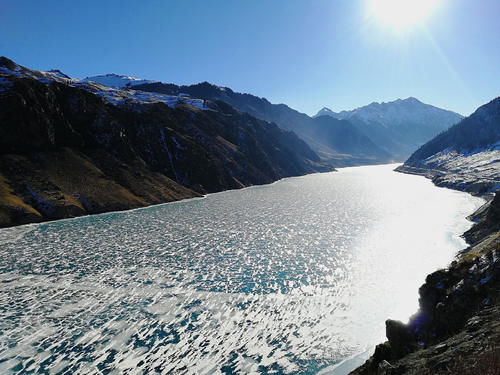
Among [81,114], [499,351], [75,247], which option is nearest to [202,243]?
[75,247]

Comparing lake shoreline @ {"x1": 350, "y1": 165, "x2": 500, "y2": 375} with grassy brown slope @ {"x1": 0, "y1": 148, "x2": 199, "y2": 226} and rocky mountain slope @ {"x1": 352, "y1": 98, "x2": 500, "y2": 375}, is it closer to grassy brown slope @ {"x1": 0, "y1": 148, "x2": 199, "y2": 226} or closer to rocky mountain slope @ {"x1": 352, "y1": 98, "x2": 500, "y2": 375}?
rocky mountain slope @ {"x1": 352, "y1": 98, "x2": 500, "y2": 375}

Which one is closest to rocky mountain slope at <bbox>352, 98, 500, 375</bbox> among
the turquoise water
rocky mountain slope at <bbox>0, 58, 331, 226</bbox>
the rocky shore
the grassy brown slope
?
the rocky shore

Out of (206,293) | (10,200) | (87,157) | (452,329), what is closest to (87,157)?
(87,157)

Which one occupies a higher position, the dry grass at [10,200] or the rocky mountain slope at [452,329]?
the dry grass at [10,200]

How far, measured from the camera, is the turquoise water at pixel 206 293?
22781 millimetres

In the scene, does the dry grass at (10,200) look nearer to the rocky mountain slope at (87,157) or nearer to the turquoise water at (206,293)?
the rocky mountain slope at (87,157)

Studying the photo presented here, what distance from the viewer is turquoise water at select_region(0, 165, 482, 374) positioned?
74.7 feet

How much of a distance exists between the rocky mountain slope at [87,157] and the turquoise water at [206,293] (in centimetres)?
2413

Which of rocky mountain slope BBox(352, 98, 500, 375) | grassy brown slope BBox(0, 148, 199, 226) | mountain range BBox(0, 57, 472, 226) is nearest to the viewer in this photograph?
rocky mountain slope BBox(352, 98, 500, 375)

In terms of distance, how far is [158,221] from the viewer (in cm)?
7594

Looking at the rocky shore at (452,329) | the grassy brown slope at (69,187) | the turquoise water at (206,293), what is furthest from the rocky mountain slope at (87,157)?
the rocky shore at (452,329)

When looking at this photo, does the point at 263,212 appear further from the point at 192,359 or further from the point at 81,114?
the point at 81,114

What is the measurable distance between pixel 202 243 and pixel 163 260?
10.2m

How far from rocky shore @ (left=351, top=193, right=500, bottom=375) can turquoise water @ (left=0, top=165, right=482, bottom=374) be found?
6682 mm
